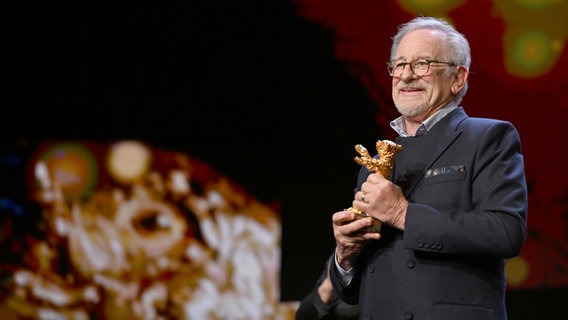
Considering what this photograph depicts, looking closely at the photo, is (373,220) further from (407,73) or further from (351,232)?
(407,73)

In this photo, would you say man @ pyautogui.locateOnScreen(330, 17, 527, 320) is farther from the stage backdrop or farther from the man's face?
the stage backdrop

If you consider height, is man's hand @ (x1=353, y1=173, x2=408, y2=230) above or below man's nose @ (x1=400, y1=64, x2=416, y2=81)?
below

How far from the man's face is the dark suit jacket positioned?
0.07 metres

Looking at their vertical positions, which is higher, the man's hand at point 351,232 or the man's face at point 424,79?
the man's face at point 424,79

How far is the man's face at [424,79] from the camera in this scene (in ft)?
5.16

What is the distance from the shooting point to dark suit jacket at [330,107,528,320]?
1331mm

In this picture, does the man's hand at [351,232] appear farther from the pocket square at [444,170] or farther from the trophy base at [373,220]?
the pocket square at [444,170]

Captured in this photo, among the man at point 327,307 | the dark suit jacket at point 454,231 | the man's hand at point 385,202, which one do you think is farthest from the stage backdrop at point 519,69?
the man's hand at point 385,202

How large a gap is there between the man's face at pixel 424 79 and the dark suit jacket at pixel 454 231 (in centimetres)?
7

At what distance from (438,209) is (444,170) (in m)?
0.10

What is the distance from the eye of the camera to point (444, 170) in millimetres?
1447

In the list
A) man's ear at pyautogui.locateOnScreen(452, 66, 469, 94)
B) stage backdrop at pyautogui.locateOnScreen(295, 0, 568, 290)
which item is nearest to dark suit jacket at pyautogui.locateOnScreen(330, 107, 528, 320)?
man's ear at pyautogui.locateOnScreen(452, 66, 469, 94)

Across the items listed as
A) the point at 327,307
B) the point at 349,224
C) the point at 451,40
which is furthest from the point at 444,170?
the point at 327,307

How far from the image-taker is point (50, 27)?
12.9 feet
